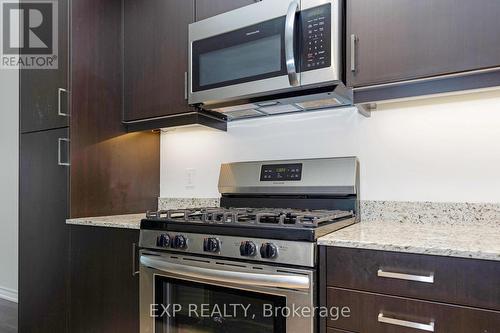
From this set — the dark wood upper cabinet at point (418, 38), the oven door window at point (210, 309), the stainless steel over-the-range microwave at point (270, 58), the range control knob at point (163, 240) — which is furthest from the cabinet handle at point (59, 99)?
the dark wood upper cabinet at point (418, 38)

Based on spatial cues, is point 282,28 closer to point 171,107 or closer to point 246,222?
point 171,107

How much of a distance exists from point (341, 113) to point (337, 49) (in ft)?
1.42

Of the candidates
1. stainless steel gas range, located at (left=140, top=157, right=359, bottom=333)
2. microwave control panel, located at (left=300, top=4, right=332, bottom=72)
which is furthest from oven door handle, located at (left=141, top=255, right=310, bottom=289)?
microwave control panel, located at (left=300, top=4, right=332, bottom=72)

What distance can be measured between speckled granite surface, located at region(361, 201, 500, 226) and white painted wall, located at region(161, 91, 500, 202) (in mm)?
29

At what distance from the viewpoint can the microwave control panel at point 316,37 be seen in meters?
1.38

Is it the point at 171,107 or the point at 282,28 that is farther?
the point at 171,107

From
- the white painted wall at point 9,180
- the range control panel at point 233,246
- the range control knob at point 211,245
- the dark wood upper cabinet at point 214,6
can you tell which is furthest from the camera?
the white painted wall at point 9,180

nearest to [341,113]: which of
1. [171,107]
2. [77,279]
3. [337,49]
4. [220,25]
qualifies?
[337,49]

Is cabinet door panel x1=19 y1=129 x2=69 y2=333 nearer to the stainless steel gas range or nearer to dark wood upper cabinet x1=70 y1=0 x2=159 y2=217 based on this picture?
dark wood upper cabinet x1=70 y1=0 x2=159 y2=217

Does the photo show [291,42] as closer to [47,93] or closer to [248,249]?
[248,249]

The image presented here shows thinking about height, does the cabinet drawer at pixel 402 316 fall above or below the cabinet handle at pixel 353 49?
below

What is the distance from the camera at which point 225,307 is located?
133 centimetres

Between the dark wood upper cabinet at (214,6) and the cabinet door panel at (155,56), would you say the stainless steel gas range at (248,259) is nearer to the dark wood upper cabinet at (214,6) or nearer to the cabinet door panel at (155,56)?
the cabinet door panel at (155,56)

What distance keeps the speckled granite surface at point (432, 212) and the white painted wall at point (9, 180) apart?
3.00 m
